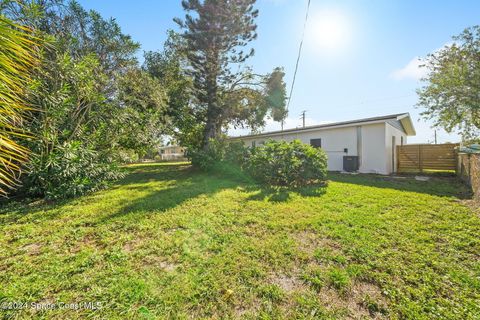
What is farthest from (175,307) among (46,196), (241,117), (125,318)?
(241,117)

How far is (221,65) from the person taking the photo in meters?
12.6

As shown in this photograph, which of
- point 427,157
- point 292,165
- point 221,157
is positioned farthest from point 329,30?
point 427,157

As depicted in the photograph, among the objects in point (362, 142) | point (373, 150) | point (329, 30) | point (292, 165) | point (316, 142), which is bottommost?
point (292, 165)

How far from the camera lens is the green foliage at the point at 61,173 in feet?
15.4

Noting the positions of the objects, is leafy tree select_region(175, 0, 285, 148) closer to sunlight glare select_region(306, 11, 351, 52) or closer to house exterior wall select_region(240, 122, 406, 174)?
house exterior wall select_region(240, 122, 406, 174)

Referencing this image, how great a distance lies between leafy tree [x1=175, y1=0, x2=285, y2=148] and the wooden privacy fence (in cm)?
859

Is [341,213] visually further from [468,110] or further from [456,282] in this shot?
[468,110]

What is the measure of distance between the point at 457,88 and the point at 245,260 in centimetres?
1444

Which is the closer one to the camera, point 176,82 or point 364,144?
point 364,144

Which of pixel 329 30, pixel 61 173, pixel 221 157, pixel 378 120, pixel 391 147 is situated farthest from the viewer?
pixel 391 147

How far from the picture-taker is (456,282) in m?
2.08

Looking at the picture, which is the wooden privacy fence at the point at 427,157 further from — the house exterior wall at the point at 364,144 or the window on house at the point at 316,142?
the window on house at the point at 316,142

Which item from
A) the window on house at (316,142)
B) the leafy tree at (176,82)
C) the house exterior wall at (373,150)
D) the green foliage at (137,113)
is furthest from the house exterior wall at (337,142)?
the green foliage at (137,113)

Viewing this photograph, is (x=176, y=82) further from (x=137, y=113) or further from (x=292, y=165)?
(x=292, y=165)
